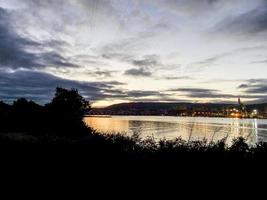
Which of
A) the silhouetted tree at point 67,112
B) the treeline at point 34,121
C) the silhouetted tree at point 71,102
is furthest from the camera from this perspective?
the silhouetted tree at point 71,102

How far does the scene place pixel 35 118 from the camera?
34438mm

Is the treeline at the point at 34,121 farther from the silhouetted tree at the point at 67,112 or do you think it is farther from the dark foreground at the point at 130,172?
the dark foreground at the point at 130,172

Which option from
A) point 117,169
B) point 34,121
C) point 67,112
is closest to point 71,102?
point 67,112

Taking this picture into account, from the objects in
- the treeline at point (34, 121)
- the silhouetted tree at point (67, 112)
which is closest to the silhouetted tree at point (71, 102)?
the silhouetted tree at point (67, 112)

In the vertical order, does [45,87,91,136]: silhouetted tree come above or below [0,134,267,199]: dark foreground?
above

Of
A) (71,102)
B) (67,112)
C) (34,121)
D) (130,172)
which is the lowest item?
(130,172)

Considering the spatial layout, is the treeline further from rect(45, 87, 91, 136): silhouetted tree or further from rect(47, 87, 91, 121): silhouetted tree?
rect(47, 87, 91, 121): silhouetted tree

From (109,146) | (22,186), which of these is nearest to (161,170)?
(109,146)

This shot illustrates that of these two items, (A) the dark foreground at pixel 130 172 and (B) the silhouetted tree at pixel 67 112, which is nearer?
(A) the dark foreground at pixel 130 172

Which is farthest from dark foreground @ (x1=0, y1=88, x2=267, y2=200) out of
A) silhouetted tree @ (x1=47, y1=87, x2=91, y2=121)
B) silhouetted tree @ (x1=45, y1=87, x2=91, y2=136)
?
silhouetted tree @ (x1=47, y1=87, x2=91, y2=121)

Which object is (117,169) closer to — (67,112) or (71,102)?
(67,112)

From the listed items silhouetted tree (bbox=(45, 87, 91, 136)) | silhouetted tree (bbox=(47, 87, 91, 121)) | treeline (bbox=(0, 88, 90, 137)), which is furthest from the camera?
silhouetted tree (bbox=(47, 87, 91, 121))

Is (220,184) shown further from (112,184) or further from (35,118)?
(35,118)

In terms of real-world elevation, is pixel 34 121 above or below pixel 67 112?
below
